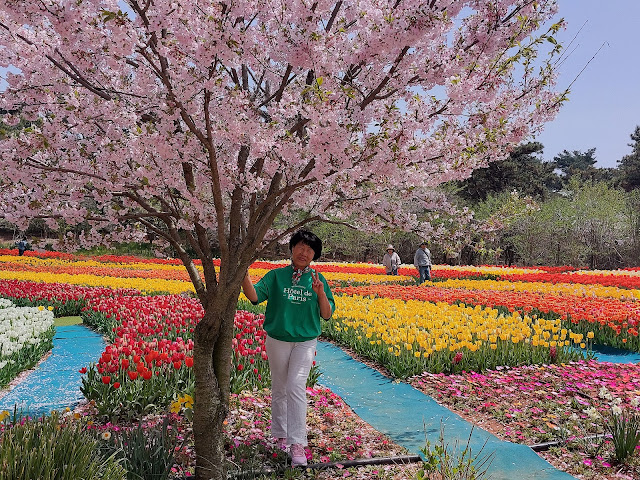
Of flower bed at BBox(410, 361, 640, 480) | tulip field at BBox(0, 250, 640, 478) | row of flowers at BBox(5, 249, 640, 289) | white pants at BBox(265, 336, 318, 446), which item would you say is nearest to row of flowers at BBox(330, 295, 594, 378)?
tulip field at BBox(0, 250, 640, 478)

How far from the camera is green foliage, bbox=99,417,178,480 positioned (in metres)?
2.97

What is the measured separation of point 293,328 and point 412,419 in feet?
6.00

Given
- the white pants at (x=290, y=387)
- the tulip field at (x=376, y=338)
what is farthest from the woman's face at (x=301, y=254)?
the tulip field at (x=376, y=338)

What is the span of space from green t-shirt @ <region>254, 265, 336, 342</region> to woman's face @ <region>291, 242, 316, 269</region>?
80mm

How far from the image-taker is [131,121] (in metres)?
3.54

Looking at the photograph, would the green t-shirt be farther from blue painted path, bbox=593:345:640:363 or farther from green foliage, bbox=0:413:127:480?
blue painted path, bbox=593:345:640:363

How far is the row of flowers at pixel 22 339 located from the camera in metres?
5.95

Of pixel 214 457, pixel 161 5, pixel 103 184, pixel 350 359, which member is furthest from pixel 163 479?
pixel 350 359

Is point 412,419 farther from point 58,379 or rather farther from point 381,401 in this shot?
point 58,379

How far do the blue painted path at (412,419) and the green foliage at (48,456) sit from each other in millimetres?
2303

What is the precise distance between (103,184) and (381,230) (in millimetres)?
2187

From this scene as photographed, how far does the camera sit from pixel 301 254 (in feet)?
12.9

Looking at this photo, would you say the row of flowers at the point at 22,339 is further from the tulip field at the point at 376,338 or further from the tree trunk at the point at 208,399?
the tree trunk at the point at 208,399

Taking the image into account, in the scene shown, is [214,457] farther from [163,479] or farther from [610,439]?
Result: [610,439]
